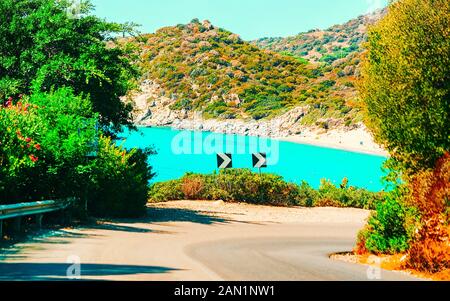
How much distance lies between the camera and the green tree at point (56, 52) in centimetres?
2622

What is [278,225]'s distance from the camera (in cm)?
2511

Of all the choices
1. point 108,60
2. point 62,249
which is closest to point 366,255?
point 62,249

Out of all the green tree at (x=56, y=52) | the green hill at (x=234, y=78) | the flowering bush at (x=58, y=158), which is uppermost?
the green hill at (x=234, y=78)

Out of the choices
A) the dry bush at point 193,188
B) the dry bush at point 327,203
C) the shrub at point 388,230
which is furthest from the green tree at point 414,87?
the dry bush at point 327,203

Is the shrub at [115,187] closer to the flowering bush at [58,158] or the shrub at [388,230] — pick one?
the flowering bush at [58,158]

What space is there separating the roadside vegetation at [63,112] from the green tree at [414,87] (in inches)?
389

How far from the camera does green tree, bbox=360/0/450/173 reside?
47.7ft

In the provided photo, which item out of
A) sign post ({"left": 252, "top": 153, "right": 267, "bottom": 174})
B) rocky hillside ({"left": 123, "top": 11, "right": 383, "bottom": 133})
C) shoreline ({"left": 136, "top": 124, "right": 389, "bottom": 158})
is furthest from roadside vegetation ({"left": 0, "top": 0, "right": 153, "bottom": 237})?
rocky hillside ({"left": 123, "top": 11, "right": 383, "bottom": 133})

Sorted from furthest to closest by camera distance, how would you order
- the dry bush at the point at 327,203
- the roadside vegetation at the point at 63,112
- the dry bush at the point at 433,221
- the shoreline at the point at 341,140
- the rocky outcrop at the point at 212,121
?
the rocky outcrop at the point at 212,121 → the shoreline at the point at 341,140 → the dry bush at the point at 327,203 → the roadside vegetation at the point at 63,112 → the dry bush at the point at 433,221

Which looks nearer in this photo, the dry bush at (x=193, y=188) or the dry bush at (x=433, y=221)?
the dry bush at (x=433, y=221)

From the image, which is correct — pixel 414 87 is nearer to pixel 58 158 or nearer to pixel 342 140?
pixel 58 158

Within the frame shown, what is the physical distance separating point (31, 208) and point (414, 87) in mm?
10789

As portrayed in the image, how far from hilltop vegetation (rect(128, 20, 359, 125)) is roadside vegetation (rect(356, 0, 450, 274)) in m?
95.5

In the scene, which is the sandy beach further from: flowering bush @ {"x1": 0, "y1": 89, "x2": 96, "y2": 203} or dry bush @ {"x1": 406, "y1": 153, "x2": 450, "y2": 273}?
dry bush @ {"x1": 406, "y1": 153, "x2": 450, "y2": 273}
